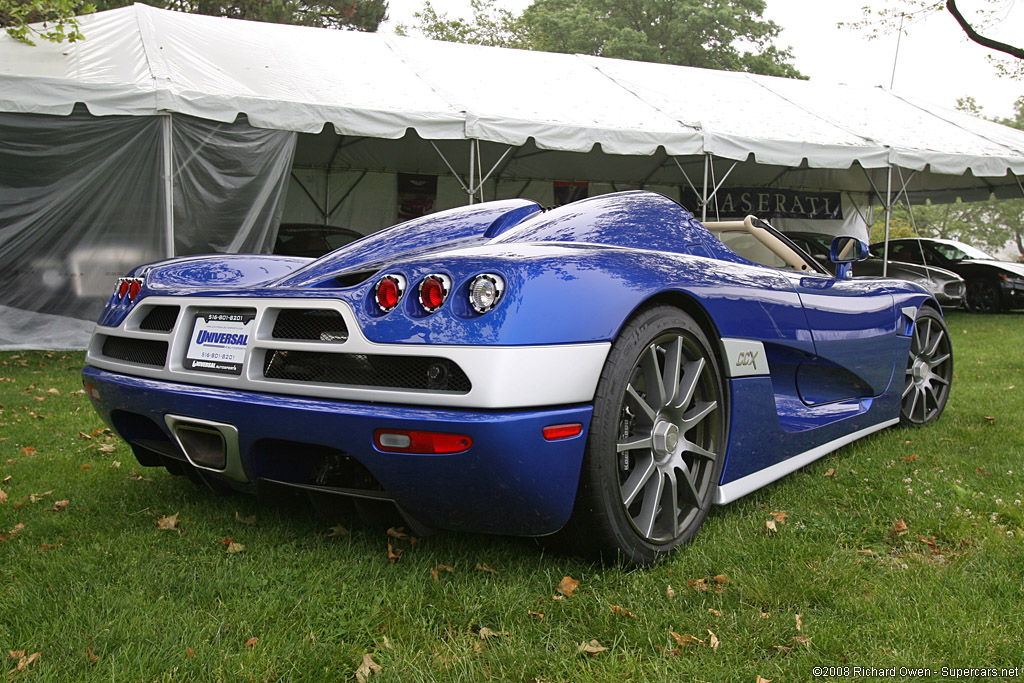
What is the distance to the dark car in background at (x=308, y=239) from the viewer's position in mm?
10626

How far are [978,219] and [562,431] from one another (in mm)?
58600

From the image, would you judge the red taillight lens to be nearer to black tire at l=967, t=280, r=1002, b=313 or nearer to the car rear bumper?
the car rear bumper

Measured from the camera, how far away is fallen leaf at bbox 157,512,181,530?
2576 mm

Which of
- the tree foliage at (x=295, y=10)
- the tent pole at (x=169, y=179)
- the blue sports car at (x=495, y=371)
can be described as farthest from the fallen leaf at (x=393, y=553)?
the tree foliage at (x=295, y=10)

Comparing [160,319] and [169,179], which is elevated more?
[169,179]

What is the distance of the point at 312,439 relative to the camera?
199 centimetres

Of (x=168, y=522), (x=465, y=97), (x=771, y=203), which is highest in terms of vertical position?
(x=465, y=97)

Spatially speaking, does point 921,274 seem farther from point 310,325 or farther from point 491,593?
point 310,325

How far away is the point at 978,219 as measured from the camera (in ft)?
168

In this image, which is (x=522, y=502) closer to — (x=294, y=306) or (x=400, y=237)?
(x=294, y=306)

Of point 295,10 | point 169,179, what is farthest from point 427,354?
point 295,10

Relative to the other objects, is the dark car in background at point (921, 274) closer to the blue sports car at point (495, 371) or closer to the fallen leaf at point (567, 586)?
the blue sports car at point (495, 371)

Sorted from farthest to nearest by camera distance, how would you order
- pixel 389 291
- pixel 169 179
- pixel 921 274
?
1. pixel 921 274
2. pixel 169 179
3. pixel 389 291

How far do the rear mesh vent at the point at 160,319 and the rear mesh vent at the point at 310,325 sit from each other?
0.48 m
